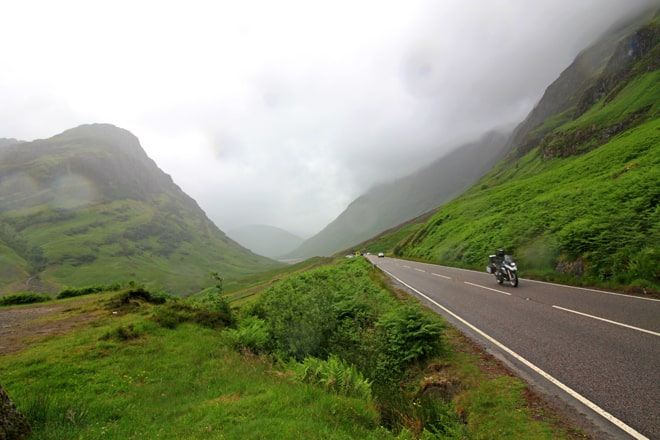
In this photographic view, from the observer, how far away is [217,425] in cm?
573

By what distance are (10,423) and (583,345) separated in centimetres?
1197

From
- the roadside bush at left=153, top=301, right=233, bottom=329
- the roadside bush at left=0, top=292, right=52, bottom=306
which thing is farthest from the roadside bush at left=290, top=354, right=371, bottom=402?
the roadside bush at left=0, top=292, right=52, bottom=306

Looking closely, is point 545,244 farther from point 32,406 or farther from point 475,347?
point 32,406

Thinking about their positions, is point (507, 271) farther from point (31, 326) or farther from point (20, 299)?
point (20, 299)

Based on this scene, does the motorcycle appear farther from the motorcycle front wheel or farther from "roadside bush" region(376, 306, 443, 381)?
"roadside bush" region(376, 306, 443, 381)

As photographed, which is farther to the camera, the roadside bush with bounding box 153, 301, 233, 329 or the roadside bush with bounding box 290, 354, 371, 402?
the roadside bush with bounding box 153, 301, 233, 329

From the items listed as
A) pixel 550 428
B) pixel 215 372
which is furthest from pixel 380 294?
pixel 550 428

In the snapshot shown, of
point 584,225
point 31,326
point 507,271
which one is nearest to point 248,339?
point 31,326

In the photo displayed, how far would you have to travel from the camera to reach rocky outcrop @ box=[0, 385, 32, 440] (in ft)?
16.2

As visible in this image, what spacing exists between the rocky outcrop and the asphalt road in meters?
9.38

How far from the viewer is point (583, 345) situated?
749 centimetres

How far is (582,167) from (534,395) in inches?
1708

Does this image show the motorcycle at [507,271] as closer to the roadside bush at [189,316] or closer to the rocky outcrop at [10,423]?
the roadside bush at [189,316]

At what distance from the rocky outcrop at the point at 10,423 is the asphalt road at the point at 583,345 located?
9376mm
